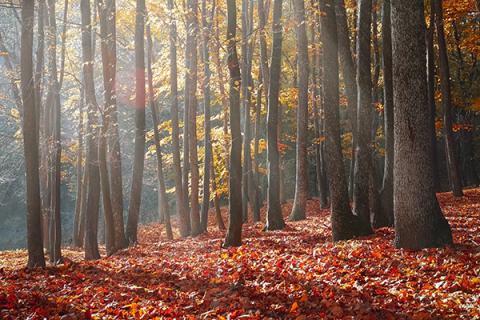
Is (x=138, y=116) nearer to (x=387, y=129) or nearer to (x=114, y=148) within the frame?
(x=114, y=148)

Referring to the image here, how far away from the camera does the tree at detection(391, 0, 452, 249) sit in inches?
322

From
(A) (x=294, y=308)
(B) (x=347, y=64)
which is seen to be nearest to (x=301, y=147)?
(B) (x=347, y=64)

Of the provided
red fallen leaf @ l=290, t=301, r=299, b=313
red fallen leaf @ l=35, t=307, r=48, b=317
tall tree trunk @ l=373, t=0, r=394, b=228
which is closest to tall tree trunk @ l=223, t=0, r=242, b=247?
tall tree trunk @ l=373, t=0, r=394, b=228

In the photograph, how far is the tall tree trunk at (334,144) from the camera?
428 inches

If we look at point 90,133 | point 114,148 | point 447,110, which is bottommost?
point 114,148

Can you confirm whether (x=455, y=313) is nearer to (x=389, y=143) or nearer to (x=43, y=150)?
(x=389, y=143)

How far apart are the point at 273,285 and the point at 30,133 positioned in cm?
685

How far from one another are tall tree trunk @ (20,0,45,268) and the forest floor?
3.79 feet

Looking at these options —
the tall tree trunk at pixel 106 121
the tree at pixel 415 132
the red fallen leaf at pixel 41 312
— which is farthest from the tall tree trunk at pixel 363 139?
the red fallen leaf at pixel 41 312

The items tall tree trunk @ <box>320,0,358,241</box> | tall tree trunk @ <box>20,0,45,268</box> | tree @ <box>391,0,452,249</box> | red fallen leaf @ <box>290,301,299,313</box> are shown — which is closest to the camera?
red fallen leaf @ <box>290,301,299,313</box>

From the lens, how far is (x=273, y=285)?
7094mm

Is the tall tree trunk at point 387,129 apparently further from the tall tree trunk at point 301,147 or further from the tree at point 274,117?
the tall tree trunk at point 301,147

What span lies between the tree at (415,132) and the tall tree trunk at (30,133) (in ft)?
25.0

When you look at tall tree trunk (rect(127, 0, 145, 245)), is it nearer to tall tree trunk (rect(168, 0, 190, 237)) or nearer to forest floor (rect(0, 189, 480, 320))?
tall tree trunk (rect(168, 0, 190, 237))
